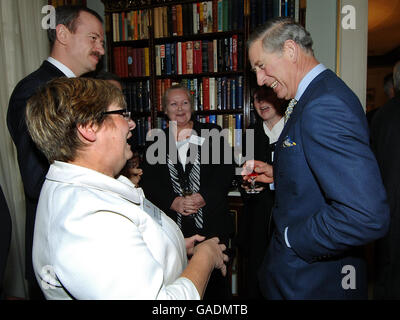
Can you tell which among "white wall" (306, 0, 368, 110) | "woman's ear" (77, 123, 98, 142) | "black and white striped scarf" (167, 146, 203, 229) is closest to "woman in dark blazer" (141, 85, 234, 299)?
"black and white striped scarf" (167, 146, 203, 229)

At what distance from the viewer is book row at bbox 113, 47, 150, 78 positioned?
333cm

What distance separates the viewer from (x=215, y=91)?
10.5 ft

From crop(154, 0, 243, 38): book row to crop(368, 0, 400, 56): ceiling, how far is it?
2702mm

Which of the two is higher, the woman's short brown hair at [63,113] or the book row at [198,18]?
the book row at [198,18]

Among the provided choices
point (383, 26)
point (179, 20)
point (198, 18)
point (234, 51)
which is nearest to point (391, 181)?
point (234, 51)

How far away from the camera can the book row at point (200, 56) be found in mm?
3068

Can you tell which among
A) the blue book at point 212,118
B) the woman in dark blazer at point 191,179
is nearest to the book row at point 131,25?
the blue book at point 212,118

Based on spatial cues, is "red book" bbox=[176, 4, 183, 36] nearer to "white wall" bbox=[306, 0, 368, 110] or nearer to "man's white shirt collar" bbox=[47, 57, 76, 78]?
"white wall" bbox=[306, 0, 368, 110]

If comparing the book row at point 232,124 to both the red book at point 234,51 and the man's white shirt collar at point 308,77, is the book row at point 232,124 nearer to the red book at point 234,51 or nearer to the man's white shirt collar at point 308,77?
the red book at point 234,51

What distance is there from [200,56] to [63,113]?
256 cm

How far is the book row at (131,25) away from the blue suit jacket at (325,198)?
2658 millimetres

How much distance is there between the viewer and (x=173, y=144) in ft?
7.84
